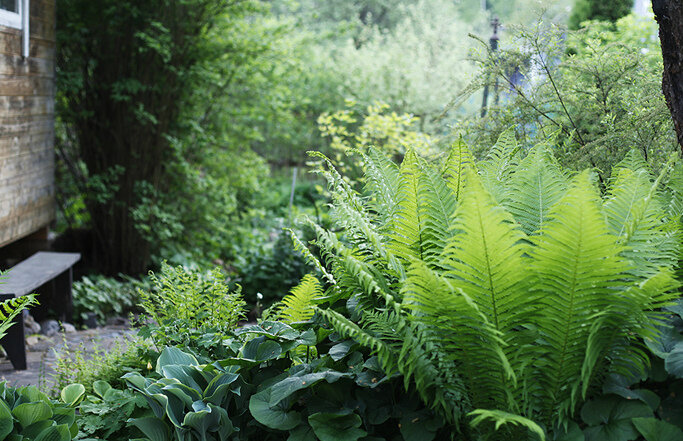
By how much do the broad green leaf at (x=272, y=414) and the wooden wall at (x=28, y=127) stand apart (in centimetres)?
352

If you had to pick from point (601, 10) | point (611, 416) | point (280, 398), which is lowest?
point (280, 398)

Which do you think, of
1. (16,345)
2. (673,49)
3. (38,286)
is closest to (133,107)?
(38,286)

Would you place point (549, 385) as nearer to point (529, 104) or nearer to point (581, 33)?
point (529, 104)

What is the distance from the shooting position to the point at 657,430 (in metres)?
1.45

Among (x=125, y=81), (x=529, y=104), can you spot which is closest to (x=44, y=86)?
(x=125, y=81)

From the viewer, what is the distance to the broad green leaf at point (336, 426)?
167 cm

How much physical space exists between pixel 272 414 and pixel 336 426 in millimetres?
201

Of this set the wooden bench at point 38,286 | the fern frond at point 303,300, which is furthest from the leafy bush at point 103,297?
the fern frond at point 303,300

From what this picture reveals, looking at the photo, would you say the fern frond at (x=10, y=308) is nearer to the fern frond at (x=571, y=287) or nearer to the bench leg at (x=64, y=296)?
the fern frond at (x=571, y=287)

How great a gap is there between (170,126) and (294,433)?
18.6 feet

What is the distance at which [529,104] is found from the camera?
319 centimetres

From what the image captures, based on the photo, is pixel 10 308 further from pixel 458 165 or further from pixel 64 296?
pixel 64 296

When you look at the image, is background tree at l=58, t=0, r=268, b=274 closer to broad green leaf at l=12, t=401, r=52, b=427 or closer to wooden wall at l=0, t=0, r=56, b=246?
wooden wall at l=0, t=0, r=56, b=246

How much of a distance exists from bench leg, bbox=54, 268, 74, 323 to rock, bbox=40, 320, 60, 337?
0.11 meters
